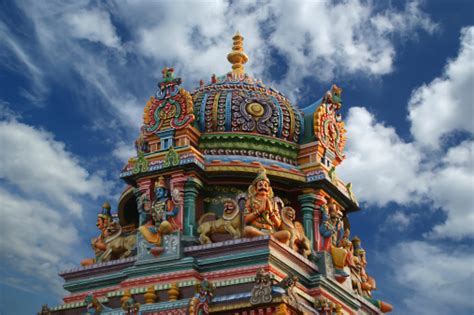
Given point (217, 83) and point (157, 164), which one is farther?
point (217, 83)

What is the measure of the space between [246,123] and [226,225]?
14.1ft

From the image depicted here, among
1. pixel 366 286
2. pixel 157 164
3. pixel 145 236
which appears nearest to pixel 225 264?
pixel 145 236

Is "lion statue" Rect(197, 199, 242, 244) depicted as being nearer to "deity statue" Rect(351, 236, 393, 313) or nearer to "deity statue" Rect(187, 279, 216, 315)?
"deity statue" Rect(187, 279, 216, 315)

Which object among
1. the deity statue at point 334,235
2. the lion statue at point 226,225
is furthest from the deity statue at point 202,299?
the deity statue at point 334,235

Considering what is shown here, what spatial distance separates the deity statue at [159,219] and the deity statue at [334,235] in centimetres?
450

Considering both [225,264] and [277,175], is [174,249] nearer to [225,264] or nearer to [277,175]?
[225,264]

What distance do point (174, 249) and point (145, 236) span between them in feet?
3.49

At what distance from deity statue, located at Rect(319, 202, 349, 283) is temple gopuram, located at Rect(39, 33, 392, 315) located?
42 mm

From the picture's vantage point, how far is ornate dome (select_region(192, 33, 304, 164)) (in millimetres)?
26922

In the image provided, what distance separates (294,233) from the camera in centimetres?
2438

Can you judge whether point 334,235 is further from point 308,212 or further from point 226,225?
point 226,225

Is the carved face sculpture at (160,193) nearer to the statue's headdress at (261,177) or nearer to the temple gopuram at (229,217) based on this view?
the temple gopuram at (229,217)

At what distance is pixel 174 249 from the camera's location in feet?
77.9

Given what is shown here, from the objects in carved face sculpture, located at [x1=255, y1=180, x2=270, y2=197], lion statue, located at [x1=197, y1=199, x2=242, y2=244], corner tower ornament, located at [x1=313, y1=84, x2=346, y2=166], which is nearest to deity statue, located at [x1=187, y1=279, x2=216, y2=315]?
lion statue, located at [x1=197, y1=199, x2=242, y2=244]
